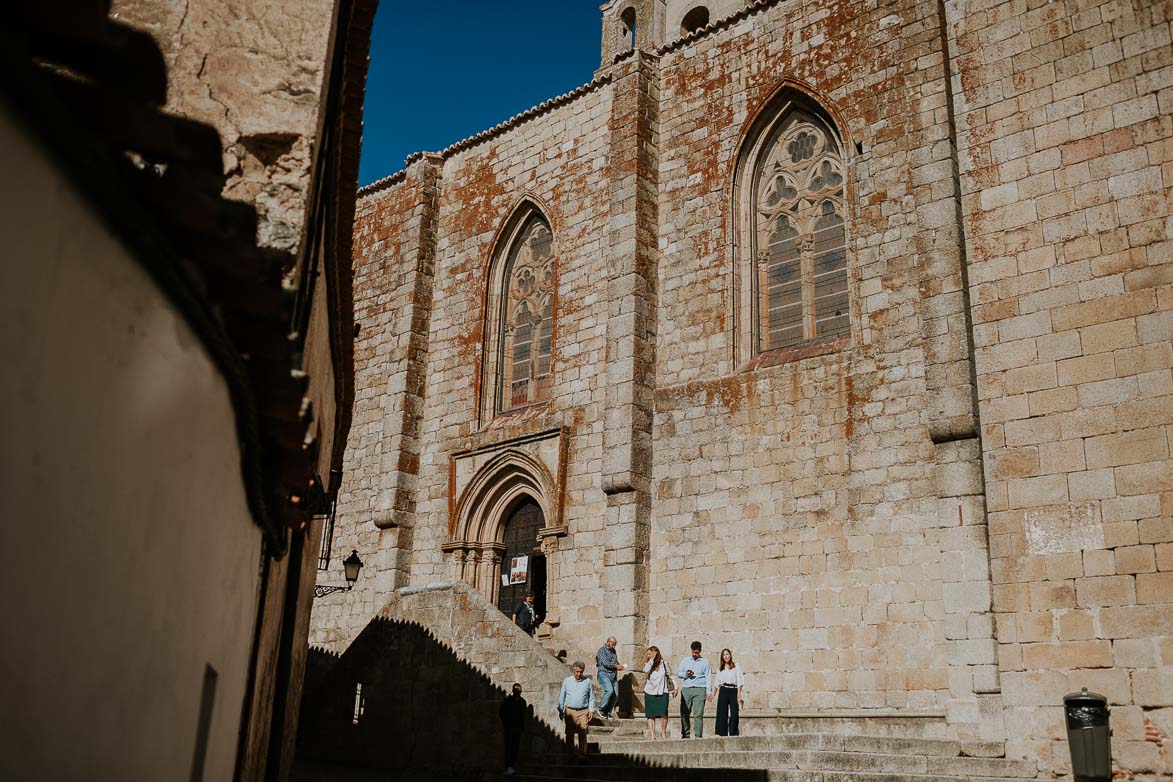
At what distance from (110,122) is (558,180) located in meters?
15.1

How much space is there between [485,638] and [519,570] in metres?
4.40

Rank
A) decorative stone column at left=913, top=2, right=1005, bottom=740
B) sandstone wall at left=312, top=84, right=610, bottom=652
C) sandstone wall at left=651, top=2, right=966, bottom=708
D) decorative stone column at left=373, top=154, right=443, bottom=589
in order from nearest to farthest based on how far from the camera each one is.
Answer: decorative stone column at left=913, top=2, right=1005, bottom=740
sandstone wall at left=651, top=2, right=966, bottom=708
sandstone wall at left=312, top=84, right=610, bottom=652
decorative stone column at left=373, top=154, right=443, bottom=589

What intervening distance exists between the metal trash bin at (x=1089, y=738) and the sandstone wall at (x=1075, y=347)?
0.16m

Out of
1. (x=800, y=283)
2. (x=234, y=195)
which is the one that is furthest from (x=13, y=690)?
(x=800, y=283)

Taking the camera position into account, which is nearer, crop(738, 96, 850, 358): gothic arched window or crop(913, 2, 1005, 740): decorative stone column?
crop(913, 2, 1005, 740): decorative stone column

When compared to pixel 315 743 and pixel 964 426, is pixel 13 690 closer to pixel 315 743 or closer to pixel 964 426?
pixel 964 426

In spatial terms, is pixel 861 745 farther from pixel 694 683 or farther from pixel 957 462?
pixel 957 462

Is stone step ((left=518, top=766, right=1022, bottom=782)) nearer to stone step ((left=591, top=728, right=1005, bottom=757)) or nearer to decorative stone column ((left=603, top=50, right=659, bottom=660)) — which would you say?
stone step ((left=591, top=728, right=1005, bottom=757))

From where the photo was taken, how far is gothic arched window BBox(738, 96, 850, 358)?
1420 cm

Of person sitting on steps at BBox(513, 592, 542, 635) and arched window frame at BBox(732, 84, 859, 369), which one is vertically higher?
arched window frame at BBox(732, 84, 859, 369)

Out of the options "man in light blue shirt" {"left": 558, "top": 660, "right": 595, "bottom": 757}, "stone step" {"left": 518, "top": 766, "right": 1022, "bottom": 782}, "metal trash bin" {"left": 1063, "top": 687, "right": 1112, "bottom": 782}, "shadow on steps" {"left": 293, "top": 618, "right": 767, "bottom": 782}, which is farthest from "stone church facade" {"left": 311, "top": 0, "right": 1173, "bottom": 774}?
"man in light blue shirt" {"left": 558, "top": 660, "right": 595, "bottom": 757}

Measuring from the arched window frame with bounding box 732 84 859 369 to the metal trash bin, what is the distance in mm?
5521

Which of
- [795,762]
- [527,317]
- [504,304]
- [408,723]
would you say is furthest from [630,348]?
[795,762]

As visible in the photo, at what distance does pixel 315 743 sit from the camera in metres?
13.7
